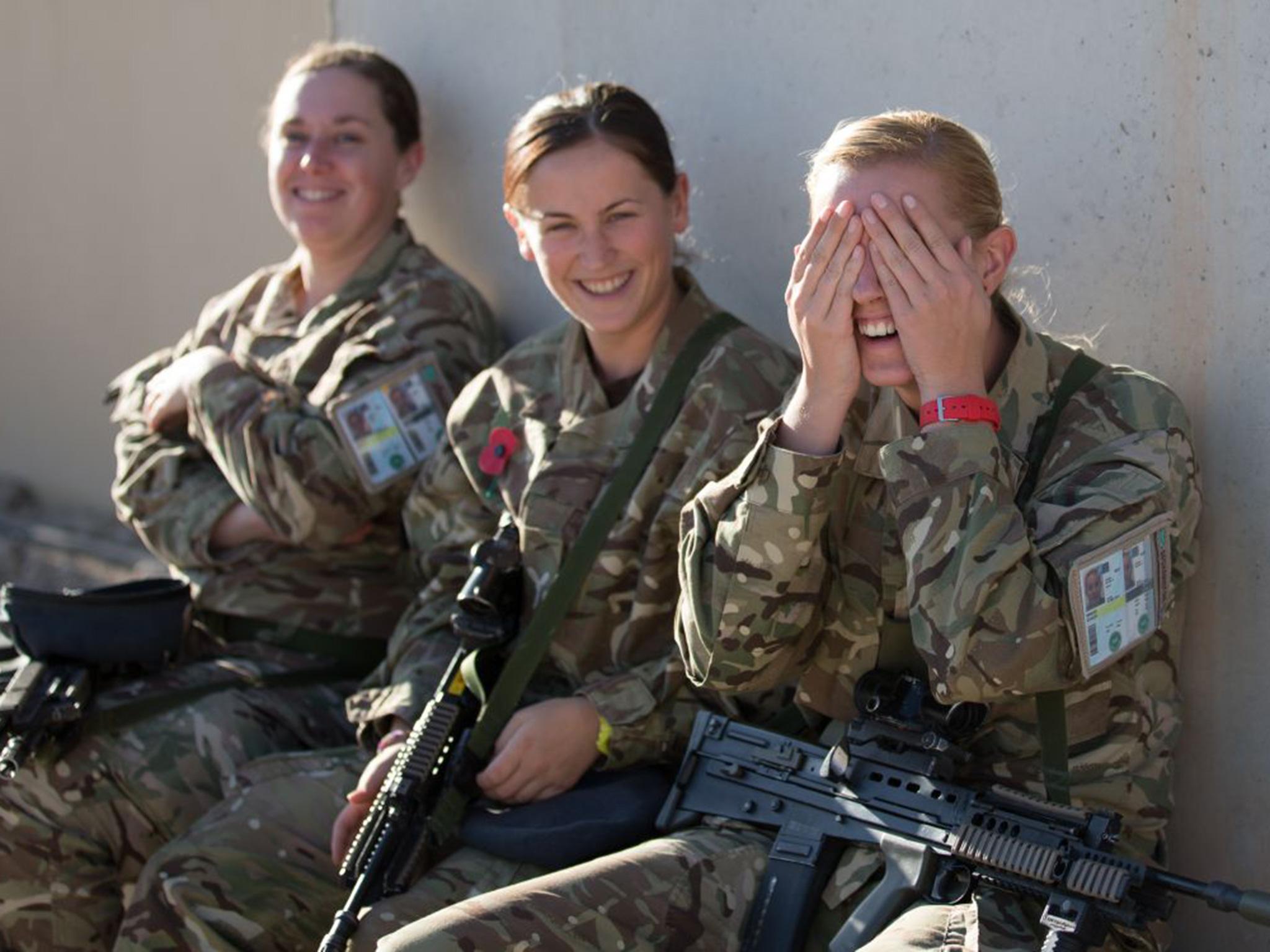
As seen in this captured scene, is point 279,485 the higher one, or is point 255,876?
point 279,485

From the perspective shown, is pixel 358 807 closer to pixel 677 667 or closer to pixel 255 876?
pixel 255 876

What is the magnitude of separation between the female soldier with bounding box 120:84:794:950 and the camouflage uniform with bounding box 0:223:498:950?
1.03 ft

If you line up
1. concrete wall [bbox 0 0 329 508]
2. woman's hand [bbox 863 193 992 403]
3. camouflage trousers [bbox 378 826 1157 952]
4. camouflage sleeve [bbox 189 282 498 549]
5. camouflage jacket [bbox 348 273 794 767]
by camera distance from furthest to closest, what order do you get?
concrete wall [bbox 0 0 329 508], camouflage sleeve [bbox 189 282 498 549], camouflage jacket [bbox 348 273 794 767], woman's hand [bbox 863 193 992 403], camouflage trousers [bbox 378 826 1157 952]

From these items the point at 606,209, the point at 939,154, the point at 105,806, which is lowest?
the point at 105,806

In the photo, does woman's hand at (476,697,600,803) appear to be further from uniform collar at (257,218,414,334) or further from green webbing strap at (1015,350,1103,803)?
uniform collar at (257,218,414,334)

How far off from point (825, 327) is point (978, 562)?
1.35 ft

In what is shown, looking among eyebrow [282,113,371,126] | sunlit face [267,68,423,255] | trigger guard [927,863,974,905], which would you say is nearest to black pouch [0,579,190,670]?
sunlit face [267,68,423,255]

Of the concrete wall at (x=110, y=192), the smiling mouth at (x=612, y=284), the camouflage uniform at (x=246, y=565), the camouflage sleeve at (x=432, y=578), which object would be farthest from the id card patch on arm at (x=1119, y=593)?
the concrete wall at (x=110, y=192)

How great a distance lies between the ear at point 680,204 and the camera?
11.2ft

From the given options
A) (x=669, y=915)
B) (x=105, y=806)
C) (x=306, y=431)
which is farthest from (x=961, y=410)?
(x=105, y=806)

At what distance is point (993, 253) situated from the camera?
8.84 feet

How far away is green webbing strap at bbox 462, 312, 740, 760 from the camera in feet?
10.4

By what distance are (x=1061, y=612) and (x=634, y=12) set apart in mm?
2018

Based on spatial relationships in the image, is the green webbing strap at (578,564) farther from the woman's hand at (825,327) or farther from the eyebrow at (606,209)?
the woman's hand at (825,327)
